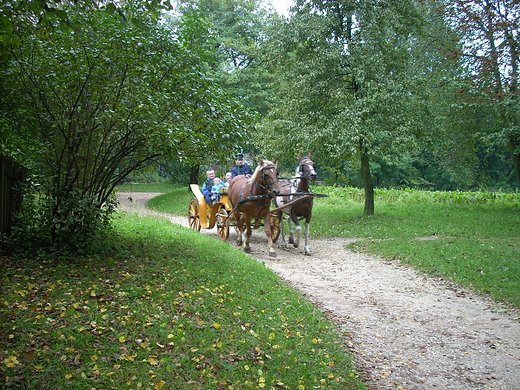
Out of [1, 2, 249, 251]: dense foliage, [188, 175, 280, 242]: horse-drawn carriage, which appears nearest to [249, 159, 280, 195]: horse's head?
[188, 175, 280, 242]: horse-drawn carriage

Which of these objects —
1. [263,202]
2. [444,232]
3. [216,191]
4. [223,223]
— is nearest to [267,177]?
[263,202]

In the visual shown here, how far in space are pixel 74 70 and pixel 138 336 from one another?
375cm

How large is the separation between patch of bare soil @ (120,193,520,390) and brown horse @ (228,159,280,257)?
1349 mm

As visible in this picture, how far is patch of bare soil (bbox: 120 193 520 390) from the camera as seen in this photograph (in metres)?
4.84

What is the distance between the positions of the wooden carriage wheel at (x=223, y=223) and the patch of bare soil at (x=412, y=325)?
3028 mm

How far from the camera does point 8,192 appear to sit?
23.0 feet

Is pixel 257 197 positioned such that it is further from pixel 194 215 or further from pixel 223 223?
pixel 194 215

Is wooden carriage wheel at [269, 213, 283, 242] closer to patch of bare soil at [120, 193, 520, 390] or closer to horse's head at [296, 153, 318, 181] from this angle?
horse's head at [296, 153, 318, 181]

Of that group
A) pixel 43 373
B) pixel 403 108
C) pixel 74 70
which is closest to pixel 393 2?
pixel 403 108

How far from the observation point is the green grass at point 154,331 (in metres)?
3.96

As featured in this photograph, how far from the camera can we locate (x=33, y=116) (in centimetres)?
664

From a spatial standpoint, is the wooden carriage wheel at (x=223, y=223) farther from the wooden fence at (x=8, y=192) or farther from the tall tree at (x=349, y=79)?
the wooden fence at (x=8, y=192)

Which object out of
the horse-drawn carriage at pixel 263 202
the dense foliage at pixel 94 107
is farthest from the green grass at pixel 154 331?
the horse-drawn carriage at pixel 263 202

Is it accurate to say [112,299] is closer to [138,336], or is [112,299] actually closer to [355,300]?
[138,336]
